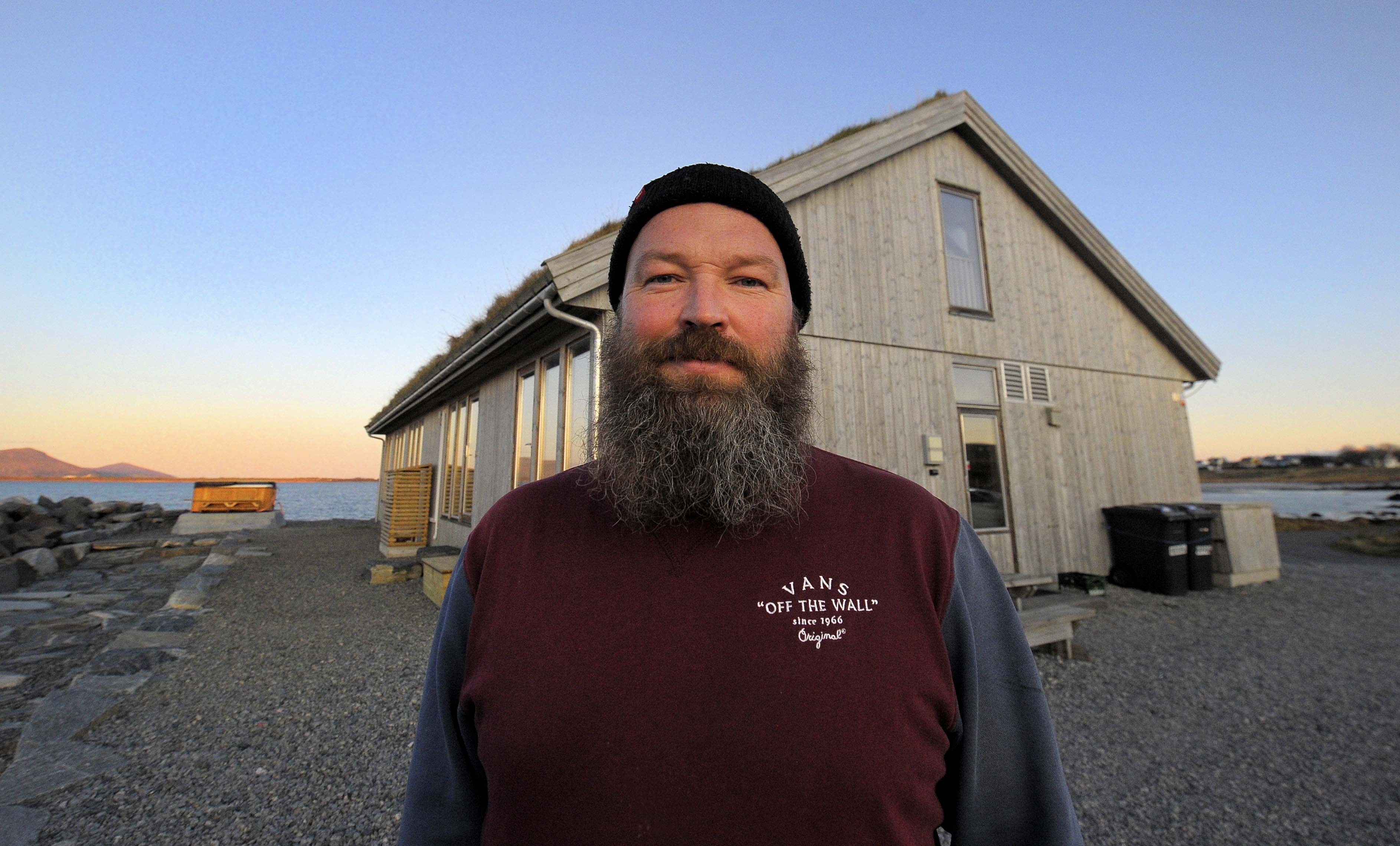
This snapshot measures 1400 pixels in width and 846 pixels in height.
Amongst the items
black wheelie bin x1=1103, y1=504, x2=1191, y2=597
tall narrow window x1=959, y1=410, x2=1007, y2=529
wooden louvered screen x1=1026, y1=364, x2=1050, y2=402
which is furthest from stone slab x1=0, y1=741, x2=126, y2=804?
black wheelie bin x1=1103, y1=504, x2=1191, y2=597

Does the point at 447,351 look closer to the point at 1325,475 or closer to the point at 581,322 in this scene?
the point at 581,322

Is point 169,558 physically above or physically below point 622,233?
below

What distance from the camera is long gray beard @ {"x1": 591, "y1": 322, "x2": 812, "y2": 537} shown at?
1.10m

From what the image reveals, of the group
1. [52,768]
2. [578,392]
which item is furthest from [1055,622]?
[52,768]

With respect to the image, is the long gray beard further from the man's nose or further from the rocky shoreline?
the rocky shoreline

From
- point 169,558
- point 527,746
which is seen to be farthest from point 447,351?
point 527,746

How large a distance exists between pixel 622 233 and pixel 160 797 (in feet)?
12.2

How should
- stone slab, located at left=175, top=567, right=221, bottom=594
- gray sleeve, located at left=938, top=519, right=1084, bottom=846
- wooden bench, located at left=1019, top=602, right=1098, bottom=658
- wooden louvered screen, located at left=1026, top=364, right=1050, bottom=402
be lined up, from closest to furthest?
gray sleeve, located at left=938, top=519, right=1084, bottom=846 < wooden bench, located at left=1019, top=602, right=1098, bottom=658 < stone slab, located at left=175, top=567, right=221, bottom=594 < wooden louvered screen, located at left=1026, top=364, right=1050, bottom=402

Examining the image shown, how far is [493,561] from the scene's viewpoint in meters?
1.08

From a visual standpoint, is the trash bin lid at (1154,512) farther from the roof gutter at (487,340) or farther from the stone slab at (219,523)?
the stone slab at (219,523)

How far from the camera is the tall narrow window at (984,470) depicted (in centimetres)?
738

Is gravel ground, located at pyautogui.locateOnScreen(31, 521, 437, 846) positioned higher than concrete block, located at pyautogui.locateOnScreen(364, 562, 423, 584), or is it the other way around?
concrete block, located at pyautogui.locateOnScreen(364, 562, 423, 584)

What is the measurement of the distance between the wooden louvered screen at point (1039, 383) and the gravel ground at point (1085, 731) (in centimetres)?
293

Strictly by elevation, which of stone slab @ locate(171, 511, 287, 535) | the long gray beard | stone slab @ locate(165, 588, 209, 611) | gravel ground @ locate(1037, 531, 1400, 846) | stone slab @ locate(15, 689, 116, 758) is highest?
the long gray beard
